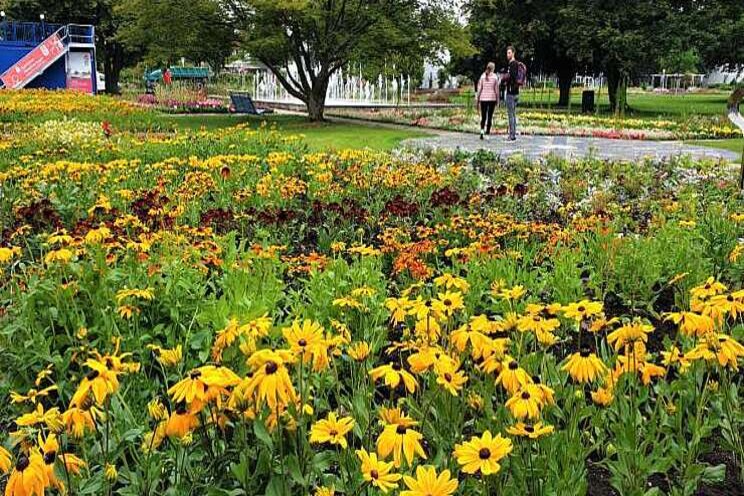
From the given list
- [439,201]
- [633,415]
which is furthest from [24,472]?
[439,201]

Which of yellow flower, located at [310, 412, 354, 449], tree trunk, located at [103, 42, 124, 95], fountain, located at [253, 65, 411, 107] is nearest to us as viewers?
yellow flower, located at [310, 412, 354, 449]

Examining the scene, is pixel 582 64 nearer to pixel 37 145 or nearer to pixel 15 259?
pixel 37 145

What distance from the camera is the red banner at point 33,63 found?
31.8 meters

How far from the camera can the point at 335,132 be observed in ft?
55.7

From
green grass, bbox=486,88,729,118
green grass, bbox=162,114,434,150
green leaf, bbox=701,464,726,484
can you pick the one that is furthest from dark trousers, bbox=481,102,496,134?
green leaf, bbox=701,464,726,484

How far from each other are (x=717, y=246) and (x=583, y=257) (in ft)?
2.86

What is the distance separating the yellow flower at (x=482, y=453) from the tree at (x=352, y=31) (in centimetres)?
1807

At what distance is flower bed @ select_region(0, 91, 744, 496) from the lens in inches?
73.7

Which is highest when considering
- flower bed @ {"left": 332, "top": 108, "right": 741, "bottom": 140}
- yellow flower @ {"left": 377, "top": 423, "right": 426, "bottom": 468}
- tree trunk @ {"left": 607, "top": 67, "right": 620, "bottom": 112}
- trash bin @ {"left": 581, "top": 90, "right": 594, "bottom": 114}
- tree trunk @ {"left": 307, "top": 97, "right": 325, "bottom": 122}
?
tree trunk @ {"left": 607, "top": 67, "right": 620, "bottom": 112}

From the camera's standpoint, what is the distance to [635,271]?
4.04 metres

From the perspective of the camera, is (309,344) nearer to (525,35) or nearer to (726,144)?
(726,144)

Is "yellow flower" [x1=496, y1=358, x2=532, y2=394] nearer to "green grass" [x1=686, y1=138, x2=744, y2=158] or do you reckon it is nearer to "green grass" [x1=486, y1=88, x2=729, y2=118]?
"green grass" [x1=686, y1=138, x2=744, y2=158]

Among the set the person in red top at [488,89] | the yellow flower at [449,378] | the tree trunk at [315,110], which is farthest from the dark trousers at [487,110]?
the yellow flower at [449,378]

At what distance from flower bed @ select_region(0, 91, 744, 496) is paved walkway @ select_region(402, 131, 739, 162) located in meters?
5.61
